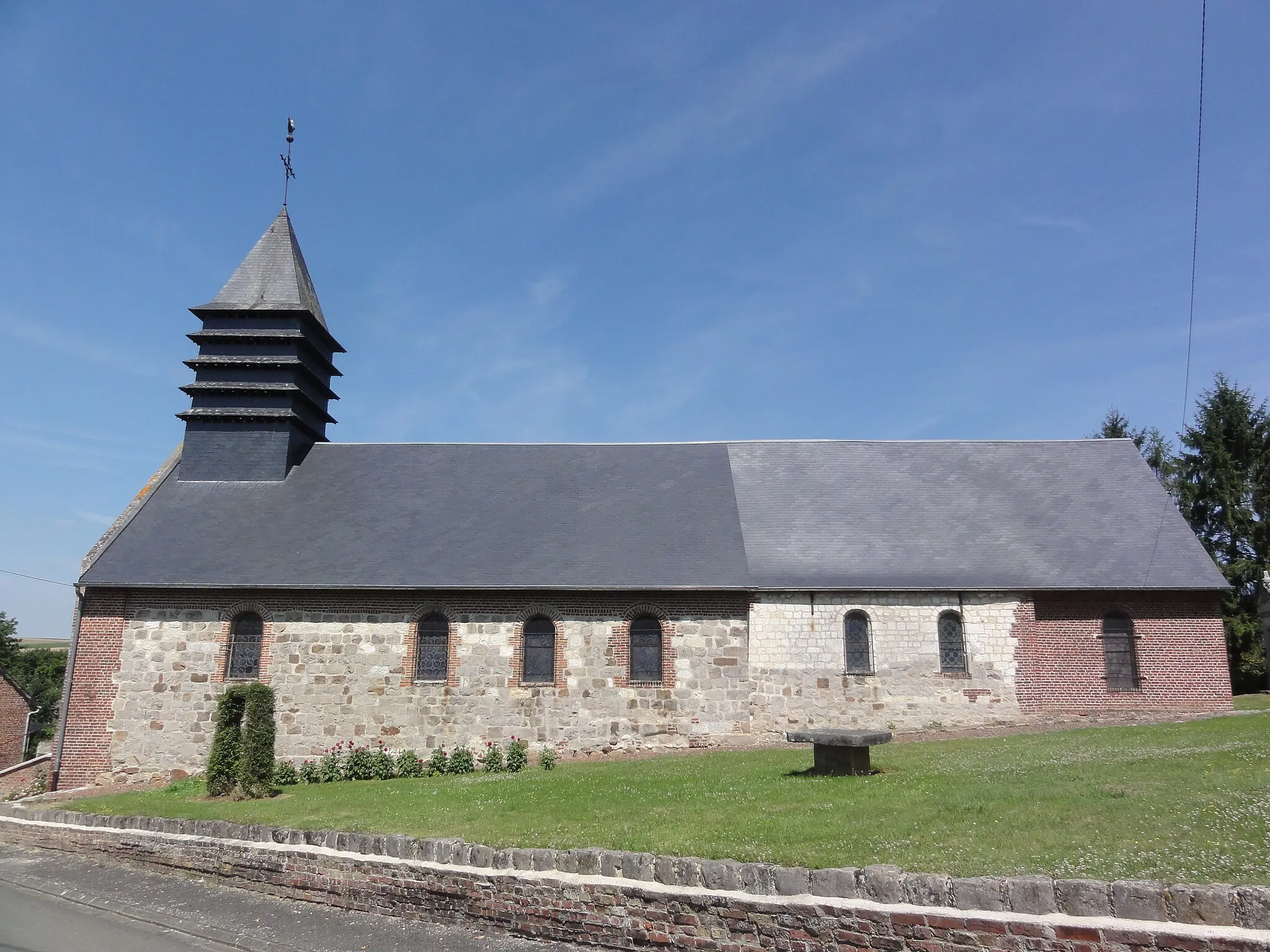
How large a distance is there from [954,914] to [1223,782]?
5.13 m

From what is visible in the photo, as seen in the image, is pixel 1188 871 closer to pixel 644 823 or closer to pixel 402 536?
pixel 644 823

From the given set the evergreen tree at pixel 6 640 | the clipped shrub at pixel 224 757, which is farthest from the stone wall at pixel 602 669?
the evergreen tree at pixel 6 640

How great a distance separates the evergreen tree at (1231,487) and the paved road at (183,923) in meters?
30.9

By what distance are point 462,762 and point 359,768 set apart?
206 cm

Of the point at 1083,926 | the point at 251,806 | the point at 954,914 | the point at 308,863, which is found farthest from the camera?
the point at 251,806

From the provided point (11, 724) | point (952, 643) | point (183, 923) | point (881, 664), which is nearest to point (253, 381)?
point (183, 923)

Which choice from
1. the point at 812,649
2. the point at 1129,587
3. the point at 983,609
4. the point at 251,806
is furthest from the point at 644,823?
the point at 1129,587

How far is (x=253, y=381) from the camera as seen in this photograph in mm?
22078

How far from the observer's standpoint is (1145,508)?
20250 mm

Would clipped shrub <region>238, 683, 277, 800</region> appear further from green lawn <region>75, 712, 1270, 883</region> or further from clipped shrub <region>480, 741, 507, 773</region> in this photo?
clipped shrub <region>480, 741, 507, 773</region>

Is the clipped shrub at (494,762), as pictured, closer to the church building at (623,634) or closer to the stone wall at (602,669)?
the stone wall at (602,669)

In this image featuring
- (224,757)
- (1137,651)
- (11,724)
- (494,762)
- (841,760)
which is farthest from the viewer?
(11,724)

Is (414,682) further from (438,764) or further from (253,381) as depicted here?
(253,381)

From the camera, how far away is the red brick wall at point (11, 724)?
30.5m
